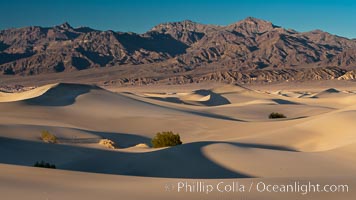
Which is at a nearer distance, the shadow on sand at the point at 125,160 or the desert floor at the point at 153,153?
the desert floor at the point at 153,153

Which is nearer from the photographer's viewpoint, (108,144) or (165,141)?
(165,141)

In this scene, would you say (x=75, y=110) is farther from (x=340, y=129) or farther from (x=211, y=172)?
(x=211, y=172)

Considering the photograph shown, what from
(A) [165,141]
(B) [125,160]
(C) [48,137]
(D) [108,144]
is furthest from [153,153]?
(C) [48,137]

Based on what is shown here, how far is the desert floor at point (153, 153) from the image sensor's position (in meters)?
8.98

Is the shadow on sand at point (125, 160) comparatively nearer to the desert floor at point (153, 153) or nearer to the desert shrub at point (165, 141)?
the desert floor at point (153, 153)

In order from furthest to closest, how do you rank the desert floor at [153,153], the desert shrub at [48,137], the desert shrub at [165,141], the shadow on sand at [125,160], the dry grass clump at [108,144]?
the desert shrub at [48,137], the dry grass clump at [108,144], the desert shrub at [165,141], the shadow on sand at [125,160], the desert floor at [153,153]

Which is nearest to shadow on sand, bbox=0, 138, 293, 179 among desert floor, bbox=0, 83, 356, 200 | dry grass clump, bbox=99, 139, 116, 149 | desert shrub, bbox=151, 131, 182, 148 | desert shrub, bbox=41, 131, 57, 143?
Answer: desert floor, bbox=0, 83, 356, 200

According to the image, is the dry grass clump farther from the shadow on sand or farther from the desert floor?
the shadow on sand

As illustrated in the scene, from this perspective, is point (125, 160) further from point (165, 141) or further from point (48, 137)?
point (48, 137)

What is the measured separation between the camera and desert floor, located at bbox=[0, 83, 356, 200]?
8.98 meters

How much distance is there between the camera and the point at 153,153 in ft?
58.5

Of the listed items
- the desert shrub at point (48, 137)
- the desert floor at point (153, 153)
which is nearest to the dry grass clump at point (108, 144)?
the desert floor at point (153, 153)

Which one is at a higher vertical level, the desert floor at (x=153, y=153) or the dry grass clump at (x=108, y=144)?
the desert floor at (x=153, y=153)

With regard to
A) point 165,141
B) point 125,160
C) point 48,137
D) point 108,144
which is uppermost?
point 165,141
